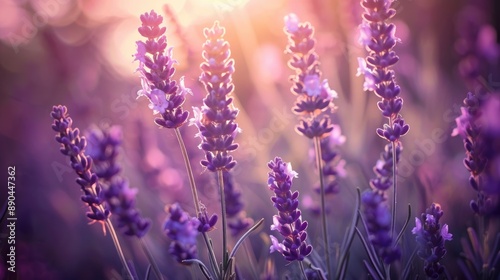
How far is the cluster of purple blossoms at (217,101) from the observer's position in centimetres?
161

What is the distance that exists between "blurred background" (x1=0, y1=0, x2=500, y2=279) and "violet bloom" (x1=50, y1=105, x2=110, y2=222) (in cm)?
47

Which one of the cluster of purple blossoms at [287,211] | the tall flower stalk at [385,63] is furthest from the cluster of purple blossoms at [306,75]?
the cluster of purple blossoms at [287,211]

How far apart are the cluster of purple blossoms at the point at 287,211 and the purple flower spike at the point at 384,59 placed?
0.36m

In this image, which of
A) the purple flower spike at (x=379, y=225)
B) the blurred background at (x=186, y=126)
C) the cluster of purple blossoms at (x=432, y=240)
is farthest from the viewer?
the blurred background at (x=186, y=126)

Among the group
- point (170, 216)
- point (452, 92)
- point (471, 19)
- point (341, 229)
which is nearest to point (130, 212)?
point (170, 216)

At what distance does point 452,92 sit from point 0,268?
3680 mm

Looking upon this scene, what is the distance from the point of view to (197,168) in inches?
104

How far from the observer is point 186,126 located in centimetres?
256

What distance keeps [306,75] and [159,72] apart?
0.49 m

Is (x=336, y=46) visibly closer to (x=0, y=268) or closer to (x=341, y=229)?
(x=341, y=229)

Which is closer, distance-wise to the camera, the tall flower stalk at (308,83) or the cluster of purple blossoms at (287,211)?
the cluster of purple blossoms at (287,211)

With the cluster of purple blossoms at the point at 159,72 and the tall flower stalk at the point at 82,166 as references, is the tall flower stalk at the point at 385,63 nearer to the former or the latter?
the cluster of purple blossoms at the point at 159,72

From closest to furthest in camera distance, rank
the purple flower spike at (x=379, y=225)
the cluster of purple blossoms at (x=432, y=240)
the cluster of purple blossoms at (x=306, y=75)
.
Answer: the purple flower spike at (x=379, y=225), the cluster of purple blossoms at (x=432, y=240), the cluster of purple blossoms at (x=306, y=75)

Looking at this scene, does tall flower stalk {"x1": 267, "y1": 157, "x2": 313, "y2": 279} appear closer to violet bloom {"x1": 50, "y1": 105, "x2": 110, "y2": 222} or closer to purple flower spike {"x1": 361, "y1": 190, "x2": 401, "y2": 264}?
purple flower spike {"x1": 361, "y1": 190, "x2": 401, "y2": 264}
